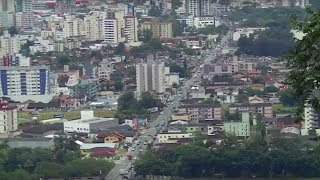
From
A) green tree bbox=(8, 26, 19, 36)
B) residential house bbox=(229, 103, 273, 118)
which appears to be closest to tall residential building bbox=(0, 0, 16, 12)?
green tree bbox=(8, 26, 19, 36)

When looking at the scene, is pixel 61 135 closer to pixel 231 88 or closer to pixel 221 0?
pixel 231 88

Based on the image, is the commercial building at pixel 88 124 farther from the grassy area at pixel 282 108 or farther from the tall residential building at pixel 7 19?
the tall residential building at pixel 7 19

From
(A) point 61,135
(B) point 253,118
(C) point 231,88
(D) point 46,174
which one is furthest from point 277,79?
(D) point 46,174

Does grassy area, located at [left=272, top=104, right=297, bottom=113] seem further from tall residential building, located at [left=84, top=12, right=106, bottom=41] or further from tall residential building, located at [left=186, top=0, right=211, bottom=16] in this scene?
tall residential building, located at [left=186, top=0, right=211, bottom=16]

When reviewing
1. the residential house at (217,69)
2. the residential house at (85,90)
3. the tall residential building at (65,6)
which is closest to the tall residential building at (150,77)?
the residential house at (85,90)

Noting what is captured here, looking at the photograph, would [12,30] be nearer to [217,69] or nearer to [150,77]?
[217,69]
